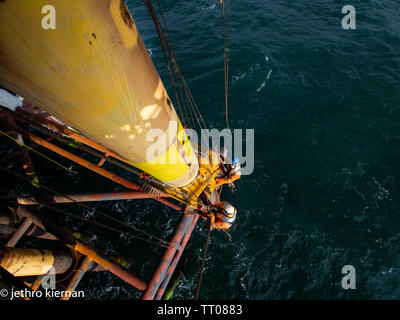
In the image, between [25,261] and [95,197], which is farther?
[95,197]

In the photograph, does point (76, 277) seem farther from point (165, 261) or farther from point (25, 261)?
point (165, 261)

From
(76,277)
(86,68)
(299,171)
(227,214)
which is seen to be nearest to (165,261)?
(227,214)

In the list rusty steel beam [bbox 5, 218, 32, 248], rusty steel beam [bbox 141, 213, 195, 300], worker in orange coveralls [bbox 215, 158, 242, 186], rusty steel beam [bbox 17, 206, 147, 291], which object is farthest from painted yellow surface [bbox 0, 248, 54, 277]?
worker in orange coveralls [bbox 215, 158, 242, 186]

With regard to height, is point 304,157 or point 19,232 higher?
point 19,232

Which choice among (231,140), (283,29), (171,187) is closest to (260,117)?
(231,140)

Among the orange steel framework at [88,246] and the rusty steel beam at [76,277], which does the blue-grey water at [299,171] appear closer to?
the rusty steel beam at [76,277]

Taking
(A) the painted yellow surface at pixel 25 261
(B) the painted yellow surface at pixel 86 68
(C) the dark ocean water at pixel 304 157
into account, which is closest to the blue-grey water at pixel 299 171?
(C) the dark ocean water at pixel 304 157

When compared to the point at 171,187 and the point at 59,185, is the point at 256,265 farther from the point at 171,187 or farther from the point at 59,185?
the point at 59,185

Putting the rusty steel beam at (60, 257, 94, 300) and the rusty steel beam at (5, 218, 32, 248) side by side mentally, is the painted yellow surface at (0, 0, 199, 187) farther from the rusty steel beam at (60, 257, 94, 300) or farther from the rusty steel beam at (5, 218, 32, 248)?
the rusty steel beam at (5, 218, 32, 248)
